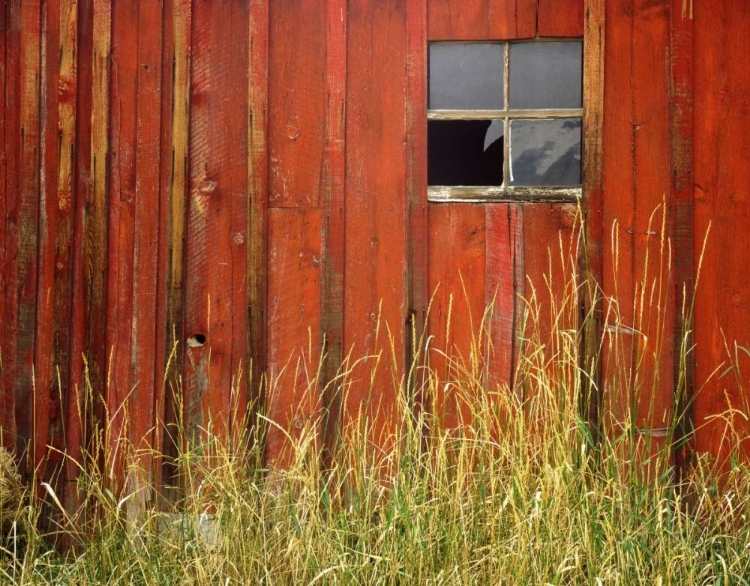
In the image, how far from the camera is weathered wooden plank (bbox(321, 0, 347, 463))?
3.84 m

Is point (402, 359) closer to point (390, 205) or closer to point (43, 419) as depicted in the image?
point (390, 205)

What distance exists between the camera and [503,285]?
3797 millimetres

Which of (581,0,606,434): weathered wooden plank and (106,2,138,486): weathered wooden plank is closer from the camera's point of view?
(581,0,606,434): weathered wooden plank

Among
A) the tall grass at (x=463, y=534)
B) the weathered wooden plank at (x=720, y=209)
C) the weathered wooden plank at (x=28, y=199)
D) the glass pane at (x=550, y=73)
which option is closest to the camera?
the tall grass at (x=463, y=534)

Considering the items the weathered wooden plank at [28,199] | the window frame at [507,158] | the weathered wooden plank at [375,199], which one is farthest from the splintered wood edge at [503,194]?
the weathered wooden plank at [28,199]

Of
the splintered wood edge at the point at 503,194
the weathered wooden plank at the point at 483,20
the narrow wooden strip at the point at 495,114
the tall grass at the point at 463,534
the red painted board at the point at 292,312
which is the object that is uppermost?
the weathered wooden plank at the point at 483,20

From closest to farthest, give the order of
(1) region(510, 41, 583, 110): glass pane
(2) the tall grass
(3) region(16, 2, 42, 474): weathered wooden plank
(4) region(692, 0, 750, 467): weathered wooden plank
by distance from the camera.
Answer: (2) the tall grass
(4) region(692, 0, 750, 467): weathered wooden plank
(1) region(510, 41, 583, 110): glass pane
(3) region(16, 2, 42, 474): weathered wooden plank

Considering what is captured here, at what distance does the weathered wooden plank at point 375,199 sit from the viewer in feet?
12.6

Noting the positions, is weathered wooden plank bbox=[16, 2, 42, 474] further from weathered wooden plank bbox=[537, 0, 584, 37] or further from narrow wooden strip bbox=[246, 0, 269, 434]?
weathered wooden plank bbox=[537, 0, 584, 37]

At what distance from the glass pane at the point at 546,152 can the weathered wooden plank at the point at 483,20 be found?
400 millimetres

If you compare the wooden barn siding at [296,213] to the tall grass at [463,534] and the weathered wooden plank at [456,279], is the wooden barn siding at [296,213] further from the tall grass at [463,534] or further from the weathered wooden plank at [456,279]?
the tall grass at [463,534]

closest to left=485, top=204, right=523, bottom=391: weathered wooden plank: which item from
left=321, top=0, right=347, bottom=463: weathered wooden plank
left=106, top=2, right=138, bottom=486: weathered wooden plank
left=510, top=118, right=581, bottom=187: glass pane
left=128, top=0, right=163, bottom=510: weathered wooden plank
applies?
left=510, top=118, right=581, bottom=187: glass pane

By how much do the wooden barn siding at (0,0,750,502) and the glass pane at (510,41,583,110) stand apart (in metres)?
0.08

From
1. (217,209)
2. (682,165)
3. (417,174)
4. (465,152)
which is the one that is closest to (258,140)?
(217,209)
